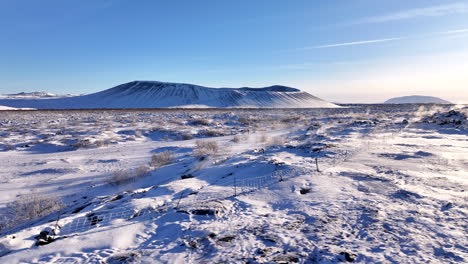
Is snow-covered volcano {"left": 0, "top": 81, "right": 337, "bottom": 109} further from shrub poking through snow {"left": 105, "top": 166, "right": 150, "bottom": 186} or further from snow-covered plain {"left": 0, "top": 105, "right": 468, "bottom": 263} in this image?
snow-covered plain {"left": 0, "top": 105, "right": 468, "bottom": 263}

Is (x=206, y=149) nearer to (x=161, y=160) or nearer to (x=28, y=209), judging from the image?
(x=161, y=160)

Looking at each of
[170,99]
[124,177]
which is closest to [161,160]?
[124,177]

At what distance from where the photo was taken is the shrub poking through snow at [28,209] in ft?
15.5

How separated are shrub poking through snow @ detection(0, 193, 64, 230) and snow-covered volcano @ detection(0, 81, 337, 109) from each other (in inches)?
2945

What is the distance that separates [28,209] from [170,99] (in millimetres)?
87065

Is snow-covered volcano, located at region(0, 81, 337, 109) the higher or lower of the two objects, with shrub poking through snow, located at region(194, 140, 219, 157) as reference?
higher

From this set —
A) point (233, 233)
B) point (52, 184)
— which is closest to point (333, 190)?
point (233, 233)

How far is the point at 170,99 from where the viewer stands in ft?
294

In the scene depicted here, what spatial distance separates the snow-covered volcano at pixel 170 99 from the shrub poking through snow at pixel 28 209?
74.8 m

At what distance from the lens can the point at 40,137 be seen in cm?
1449

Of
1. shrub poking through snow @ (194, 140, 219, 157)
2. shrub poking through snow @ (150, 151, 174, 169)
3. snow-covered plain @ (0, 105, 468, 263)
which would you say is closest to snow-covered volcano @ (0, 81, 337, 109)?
shrub poking through snow @ (194, 140, 219, 157)

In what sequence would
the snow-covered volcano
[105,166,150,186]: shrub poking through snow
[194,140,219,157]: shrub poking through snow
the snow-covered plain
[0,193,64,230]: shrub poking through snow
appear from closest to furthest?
the snow-covered plain → [0,193,64,230]: shrub poking through snow → [105,166,150,186]: shrub poking through snow → [194,140,219,157]: shrub poking through snow → the snow-covered volcano

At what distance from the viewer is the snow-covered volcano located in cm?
8182

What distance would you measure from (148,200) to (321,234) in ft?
9.69
